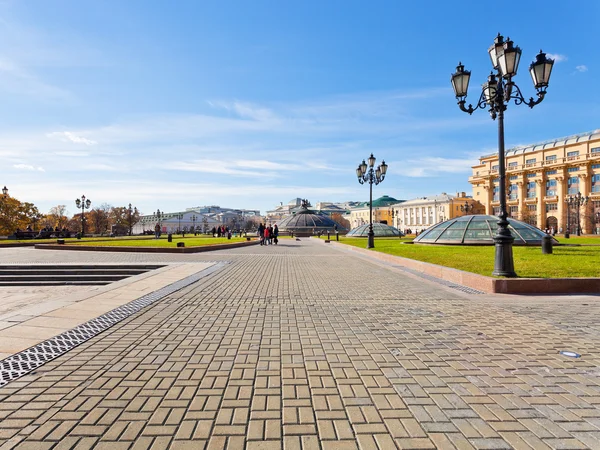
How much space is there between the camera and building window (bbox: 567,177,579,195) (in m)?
71.8

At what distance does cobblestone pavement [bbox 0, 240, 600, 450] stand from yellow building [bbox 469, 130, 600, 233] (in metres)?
72.2

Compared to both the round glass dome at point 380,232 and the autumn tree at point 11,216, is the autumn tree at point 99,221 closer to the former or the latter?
the autumn tree at point 11,216

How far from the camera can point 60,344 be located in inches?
172

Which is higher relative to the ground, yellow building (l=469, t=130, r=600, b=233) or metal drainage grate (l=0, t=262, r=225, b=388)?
yellow building (l=469, t=130, r=600, b=233)

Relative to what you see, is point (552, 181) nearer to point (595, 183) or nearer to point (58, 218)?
point (595, 183)

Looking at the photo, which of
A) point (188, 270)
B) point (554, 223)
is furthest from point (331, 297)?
point (554, 223)

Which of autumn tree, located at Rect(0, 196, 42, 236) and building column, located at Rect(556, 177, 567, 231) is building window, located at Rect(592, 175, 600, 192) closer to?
building column, located at Rect(556, 177, 567, 231)

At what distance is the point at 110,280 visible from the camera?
457 inches

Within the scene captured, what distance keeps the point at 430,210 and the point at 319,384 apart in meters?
113

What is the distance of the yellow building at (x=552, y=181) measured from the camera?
225 feet

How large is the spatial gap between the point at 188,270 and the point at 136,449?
9.90 m

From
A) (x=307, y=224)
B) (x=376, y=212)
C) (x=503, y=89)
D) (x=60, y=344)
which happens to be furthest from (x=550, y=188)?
(x=60, y=344)

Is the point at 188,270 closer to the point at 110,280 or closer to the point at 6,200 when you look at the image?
the point at 110,280

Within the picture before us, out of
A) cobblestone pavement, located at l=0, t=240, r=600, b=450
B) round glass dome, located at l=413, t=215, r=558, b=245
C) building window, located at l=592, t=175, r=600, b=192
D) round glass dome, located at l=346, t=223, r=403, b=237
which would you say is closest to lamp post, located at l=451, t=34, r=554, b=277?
cobblestone pavement, located at l=0, t=240, r=600, b=450
